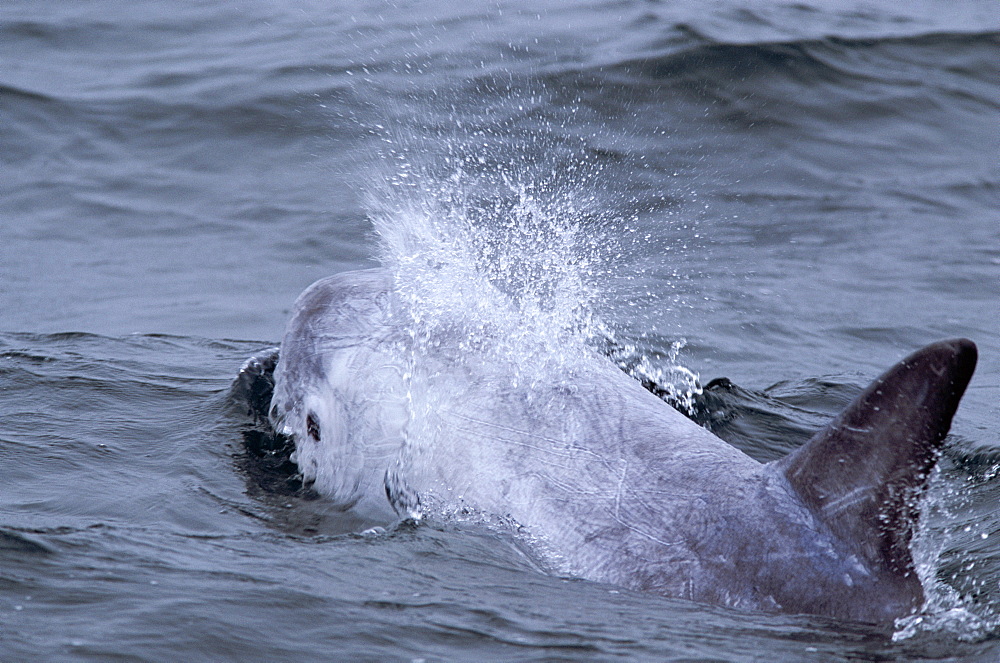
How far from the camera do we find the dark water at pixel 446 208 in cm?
418

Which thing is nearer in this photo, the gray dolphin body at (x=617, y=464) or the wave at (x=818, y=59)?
the gray dolphin body at (x=617, y=464)

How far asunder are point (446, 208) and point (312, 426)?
13.0ft

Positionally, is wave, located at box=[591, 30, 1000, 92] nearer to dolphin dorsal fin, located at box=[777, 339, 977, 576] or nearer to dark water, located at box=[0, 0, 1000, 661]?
dark water, located at box=[0, 0, 1000, 661]

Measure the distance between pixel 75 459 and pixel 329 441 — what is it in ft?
4.76

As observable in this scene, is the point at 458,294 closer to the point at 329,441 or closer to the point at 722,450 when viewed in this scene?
the point at 329,441

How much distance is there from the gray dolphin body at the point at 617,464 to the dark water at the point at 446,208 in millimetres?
148

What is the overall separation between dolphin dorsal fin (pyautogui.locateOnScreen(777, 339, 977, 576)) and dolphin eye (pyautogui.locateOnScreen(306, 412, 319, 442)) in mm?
2418

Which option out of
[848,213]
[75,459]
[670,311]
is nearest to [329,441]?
[75,459]

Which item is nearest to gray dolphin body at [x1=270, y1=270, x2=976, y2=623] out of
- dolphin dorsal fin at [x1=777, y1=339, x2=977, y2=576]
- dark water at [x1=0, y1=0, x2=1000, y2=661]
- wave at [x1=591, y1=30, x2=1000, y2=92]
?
dolphin dorsal fin at [x1=777, y1=339, x2=977, y2=576]

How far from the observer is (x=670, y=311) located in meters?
9.08

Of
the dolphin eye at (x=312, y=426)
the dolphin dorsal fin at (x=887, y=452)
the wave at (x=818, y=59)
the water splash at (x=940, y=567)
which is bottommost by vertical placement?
the water splash at (x=940, y=567)

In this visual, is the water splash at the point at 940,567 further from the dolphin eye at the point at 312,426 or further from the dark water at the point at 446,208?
the dolphin eye at the point at 312,426

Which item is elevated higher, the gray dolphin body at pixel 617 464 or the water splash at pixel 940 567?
the gray dolphin body at pixel 617 464

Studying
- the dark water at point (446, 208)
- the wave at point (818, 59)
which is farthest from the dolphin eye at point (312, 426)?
the wave at point (818, 59)
